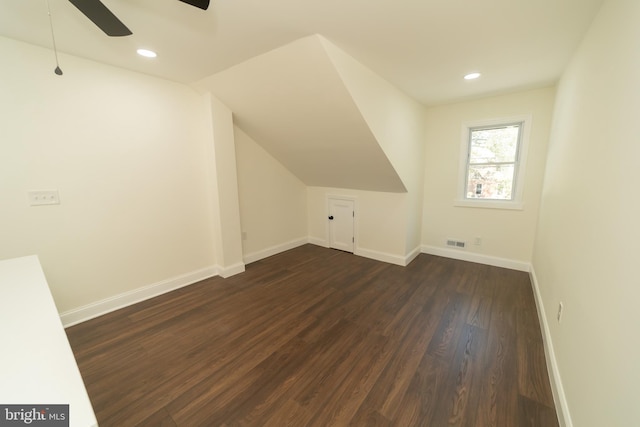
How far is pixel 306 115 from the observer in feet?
9.05

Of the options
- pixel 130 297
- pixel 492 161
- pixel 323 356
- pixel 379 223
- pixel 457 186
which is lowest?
pixel 323 356

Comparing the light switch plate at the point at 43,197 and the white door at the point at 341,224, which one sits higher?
the light switch plate at the point at 43,197

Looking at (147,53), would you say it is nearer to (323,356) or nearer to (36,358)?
(36,358)

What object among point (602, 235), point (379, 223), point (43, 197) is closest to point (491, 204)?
point (379, 223)

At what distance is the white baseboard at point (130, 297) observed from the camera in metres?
2.31

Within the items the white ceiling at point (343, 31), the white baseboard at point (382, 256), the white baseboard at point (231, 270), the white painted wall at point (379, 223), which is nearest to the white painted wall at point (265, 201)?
the white baseboard at point (231, 270)

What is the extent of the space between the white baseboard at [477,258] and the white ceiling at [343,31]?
90.4 inches

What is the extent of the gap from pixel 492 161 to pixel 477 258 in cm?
139

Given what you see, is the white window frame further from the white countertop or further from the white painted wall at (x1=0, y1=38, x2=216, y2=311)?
the white countertop

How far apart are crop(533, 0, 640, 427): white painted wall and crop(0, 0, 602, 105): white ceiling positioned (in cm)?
35

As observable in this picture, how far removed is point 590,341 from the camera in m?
1.16

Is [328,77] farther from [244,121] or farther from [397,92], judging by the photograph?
[244,121]

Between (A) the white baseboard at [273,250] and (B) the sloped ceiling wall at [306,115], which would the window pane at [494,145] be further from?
(A) the white baseboard at [273,250]

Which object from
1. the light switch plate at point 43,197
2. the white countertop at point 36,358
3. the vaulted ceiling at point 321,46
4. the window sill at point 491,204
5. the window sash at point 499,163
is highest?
the vaulted ceiling at point 321,46
